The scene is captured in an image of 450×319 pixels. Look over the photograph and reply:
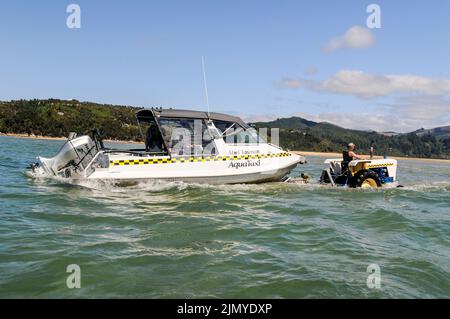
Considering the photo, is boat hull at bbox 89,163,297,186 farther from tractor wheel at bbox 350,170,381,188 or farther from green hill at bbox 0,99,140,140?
green hill at bbox 0,99,140,140

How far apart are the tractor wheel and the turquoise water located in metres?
1.81

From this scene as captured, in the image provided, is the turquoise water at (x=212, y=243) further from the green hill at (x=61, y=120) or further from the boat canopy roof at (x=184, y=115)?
the green hill at (x=61, y=120)

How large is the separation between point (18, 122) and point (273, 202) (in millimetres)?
67688

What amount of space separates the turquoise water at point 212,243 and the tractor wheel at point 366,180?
181 cm

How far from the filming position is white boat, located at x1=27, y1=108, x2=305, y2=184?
12359mm

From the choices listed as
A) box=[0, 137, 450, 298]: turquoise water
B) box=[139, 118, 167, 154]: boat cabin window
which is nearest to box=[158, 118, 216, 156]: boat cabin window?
box=[139, 118, 167, 154]: boat cabin window

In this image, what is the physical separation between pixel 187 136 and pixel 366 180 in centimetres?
618

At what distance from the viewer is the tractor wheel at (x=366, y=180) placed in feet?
45.8

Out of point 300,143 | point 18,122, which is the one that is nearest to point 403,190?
point 18,122

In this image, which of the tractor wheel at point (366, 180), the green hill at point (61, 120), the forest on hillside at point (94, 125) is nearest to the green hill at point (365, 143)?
the forest on hillside at point (94, 125)

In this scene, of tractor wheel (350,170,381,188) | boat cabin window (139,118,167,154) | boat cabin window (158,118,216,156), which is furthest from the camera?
tractor wheel (350,170,381,188)

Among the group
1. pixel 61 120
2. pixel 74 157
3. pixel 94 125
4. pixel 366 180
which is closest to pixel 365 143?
pixel 94 125

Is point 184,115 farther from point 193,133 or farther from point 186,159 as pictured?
point 186,159

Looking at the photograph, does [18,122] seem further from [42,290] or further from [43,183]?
[42,290]
